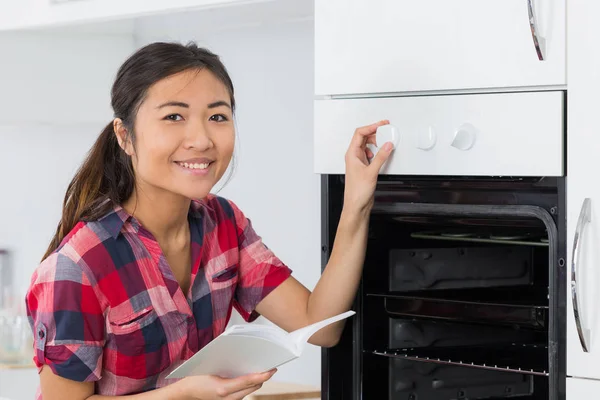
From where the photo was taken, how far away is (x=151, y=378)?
1750mm

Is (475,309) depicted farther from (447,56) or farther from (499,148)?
(447,56)

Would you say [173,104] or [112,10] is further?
[112,10]

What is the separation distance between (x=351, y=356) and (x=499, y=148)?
490 millimetres

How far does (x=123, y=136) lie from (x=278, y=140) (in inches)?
36.6

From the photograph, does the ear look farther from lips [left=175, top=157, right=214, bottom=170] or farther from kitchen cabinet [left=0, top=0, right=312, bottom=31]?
kitchen cabinet [left=0, top=0, right=312, bottom=31]

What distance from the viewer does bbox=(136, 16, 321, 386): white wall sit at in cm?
254

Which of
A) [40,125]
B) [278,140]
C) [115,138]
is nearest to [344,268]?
[115,138]

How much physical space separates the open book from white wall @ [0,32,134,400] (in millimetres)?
1322

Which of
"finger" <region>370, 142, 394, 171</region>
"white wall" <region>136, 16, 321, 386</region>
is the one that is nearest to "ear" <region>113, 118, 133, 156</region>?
"finger" <region>370, 142, 394, 171</region>

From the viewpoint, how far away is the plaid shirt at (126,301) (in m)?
1.61

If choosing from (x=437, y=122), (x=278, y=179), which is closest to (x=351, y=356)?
(x=437, y=122)

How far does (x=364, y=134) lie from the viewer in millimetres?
1609
